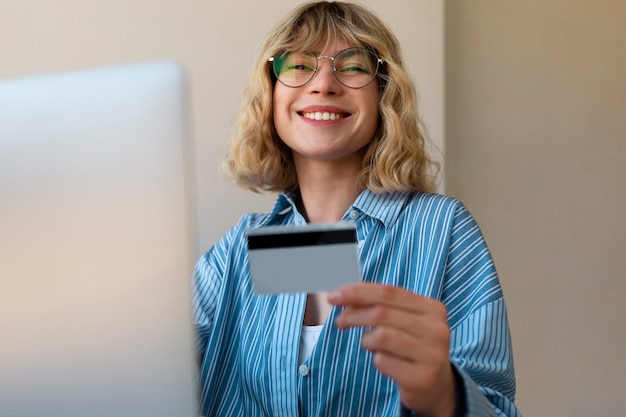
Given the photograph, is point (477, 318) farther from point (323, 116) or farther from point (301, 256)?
point (301, 256)

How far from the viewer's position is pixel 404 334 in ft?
2.71

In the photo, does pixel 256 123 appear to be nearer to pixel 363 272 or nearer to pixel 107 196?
pixel 363 272

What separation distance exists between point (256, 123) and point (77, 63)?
61cm

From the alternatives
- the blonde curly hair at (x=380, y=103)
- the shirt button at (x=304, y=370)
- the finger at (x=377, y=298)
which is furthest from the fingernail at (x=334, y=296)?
the blonde curly hair at (x=380, y=103)

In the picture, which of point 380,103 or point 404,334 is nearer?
point 404,334

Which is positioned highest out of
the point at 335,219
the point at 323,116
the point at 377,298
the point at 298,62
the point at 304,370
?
the point at 298,62

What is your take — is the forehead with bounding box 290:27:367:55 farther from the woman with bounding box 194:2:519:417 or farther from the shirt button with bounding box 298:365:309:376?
the shirt button with bounding box 298:365:309:376

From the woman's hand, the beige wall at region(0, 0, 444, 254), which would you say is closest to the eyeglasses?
the beige wall at region(0, 0, 444, 254)

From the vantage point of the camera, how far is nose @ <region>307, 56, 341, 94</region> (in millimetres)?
1369

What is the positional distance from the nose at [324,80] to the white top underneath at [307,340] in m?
0.39

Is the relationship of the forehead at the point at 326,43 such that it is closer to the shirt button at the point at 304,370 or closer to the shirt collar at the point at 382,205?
the shirt collar at the point at 382,205

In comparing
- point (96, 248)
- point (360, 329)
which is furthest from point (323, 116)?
point (96, 248)

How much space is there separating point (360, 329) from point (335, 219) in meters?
0.24

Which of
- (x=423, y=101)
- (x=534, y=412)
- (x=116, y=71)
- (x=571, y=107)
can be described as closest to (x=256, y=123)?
(x=423, y=101)
